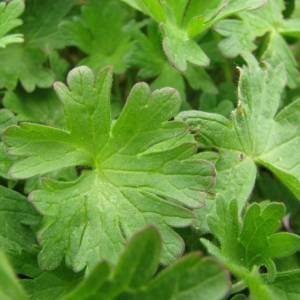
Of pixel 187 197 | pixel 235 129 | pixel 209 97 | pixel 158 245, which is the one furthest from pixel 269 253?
pixel 209 97

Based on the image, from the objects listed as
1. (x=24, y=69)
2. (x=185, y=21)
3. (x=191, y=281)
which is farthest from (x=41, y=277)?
(x=185, y=21)

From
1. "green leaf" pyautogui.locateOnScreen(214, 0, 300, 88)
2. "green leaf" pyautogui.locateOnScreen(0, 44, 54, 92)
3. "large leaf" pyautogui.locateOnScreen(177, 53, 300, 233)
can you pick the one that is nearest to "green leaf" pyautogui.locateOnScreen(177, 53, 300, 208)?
"large leaf" pyautogui.locateOnScreen(177, 53, 300, 233)

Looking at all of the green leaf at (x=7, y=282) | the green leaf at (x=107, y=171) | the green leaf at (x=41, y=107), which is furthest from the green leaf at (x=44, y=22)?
the green leaf at (x=7, y=282)

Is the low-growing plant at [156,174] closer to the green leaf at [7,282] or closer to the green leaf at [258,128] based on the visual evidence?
the green leaf at [258,128]

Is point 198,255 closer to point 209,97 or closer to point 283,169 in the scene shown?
point 283,169

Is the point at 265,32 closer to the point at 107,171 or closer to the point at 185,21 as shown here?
the point at 185,21

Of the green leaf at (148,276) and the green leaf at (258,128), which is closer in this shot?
the green leaf at (148,276)
